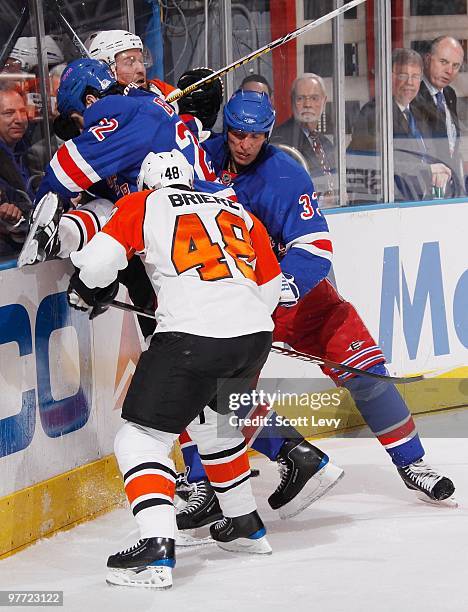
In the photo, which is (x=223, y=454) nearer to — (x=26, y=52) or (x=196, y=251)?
(x=196, y=251)

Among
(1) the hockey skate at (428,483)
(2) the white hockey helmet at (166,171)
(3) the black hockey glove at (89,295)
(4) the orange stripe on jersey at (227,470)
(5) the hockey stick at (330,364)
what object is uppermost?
(2) the white hockey helmet at (166,171)

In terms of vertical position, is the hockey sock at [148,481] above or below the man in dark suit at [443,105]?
below

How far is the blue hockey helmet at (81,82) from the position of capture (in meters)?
3.34

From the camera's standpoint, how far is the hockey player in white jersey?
2.86 meters

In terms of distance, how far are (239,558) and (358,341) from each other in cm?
85

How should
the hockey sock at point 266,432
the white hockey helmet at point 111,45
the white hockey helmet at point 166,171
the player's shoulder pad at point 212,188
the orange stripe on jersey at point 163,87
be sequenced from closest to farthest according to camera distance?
the white hockey helmet at point 166,171
the player's shoulder pad at point 212,188
the hockey sock at point 266,432
the white hockey helmet at point 111,45
the orange stripe on jersey at point 163,87

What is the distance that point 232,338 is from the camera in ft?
9.55

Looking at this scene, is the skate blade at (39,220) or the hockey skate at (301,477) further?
the hockey skate at (301,477)

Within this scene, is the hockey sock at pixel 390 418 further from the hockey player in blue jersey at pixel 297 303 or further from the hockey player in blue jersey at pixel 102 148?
the hockey player in blue jersey at pixel 102 148

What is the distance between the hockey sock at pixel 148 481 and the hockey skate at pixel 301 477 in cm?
66

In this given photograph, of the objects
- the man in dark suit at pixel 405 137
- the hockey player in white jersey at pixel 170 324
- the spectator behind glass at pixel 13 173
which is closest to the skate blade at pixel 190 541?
the hockey player in white jersey at pixel 170 324

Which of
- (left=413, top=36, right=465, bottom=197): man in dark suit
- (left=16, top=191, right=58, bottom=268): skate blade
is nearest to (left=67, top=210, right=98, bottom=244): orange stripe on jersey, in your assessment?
(left=16, top=191, right=58, bottom=268): skate blade

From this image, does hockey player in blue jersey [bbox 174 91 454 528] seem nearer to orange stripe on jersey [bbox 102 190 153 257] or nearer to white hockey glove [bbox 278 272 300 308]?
white hockey glove [bbox 278 272 300 308]

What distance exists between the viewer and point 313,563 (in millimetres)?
3092
